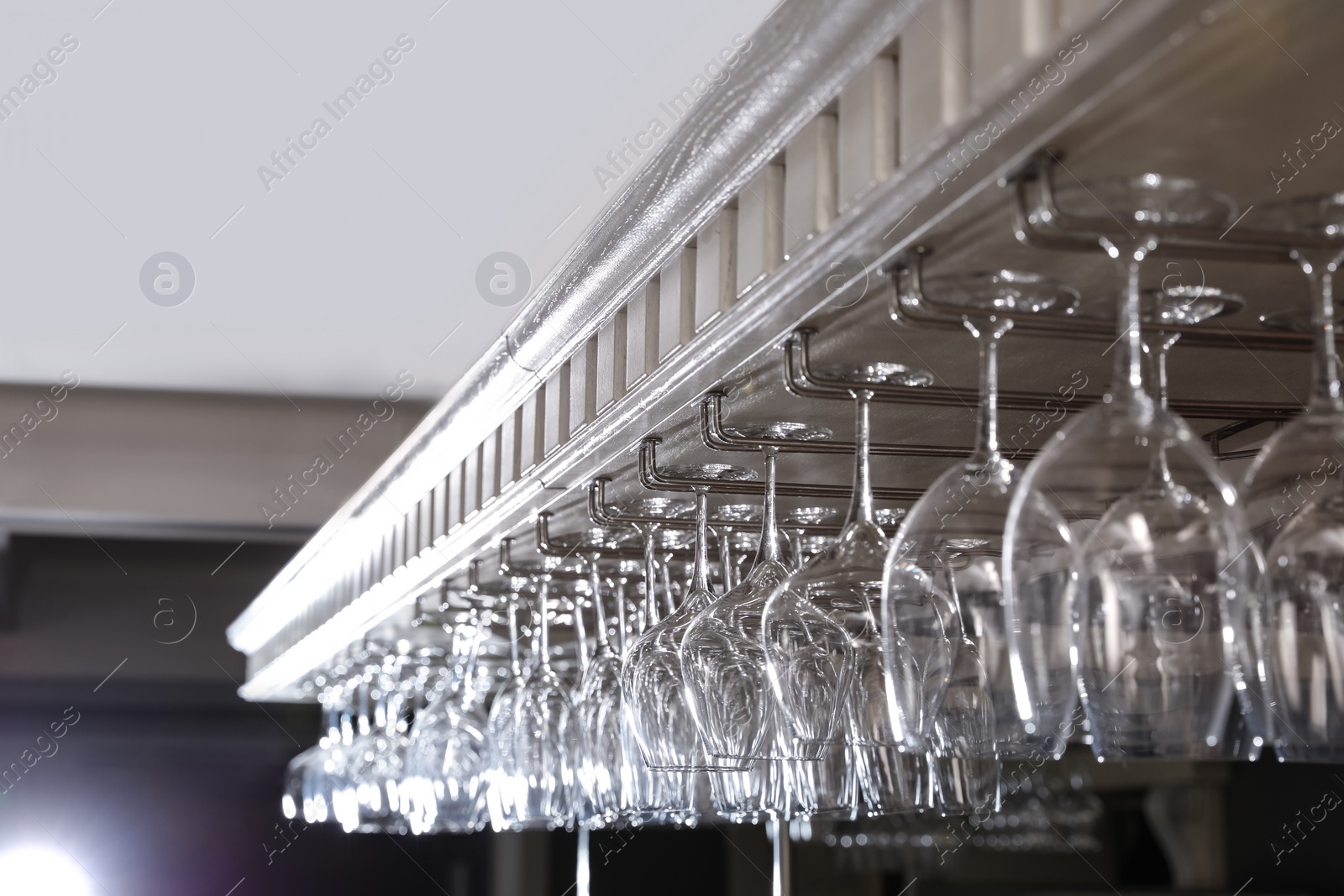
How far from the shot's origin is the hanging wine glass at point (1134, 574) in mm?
679

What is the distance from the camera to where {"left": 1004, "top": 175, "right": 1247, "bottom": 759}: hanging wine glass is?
0.68 metres

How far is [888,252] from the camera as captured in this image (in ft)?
2.94

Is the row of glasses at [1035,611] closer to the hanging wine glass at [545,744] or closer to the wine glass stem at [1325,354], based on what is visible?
the wine glass stem at [1325,354]

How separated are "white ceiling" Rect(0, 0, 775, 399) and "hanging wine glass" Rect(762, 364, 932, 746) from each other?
3.99ft

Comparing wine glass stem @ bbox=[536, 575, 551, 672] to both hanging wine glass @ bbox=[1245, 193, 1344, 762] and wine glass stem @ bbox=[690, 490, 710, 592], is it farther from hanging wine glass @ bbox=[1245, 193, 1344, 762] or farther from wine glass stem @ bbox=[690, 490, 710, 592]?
hanging wine glass @ bbox=[1245, 193, 1344, 762]

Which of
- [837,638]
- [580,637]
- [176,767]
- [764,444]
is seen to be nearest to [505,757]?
[580,637]

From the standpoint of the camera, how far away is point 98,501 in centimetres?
493

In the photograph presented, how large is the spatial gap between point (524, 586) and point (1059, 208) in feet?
4.40

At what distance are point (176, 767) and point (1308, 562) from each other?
5364mm

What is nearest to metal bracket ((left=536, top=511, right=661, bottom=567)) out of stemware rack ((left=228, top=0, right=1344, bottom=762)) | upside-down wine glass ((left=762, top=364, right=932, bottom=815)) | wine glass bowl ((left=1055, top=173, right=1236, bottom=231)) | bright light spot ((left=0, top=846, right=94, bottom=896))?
stemware rack ((left=228, top=0, right=1344, bottom=762))

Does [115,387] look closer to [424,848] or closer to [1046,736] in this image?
[424,848]

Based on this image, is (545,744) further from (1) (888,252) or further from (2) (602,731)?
(1) (888,252)

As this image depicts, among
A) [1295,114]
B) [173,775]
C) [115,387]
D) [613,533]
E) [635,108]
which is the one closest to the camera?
[1295,114]

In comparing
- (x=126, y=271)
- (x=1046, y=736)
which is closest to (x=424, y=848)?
(x=126, y=271)
